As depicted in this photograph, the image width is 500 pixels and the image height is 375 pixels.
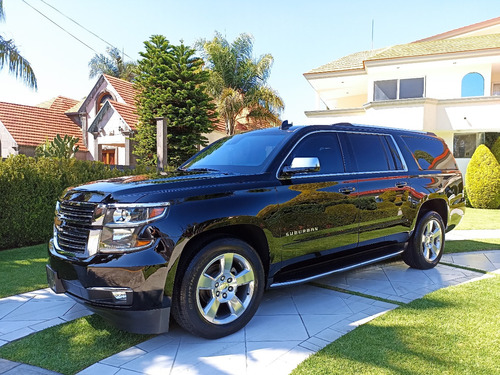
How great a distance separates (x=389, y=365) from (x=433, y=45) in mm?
20120

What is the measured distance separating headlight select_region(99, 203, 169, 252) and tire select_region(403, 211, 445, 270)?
399 centimetres

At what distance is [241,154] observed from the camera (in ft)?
14.5

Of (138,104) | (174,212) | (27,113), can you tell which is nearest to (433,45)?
(138,104)

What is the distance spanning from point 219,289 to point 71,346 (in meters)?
1.35

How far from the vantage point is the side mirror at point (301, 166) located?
397cm

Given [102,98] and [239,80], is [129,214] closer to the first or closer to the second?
[239,80]

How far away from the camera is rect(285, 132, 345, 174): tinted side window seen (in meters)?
4.30

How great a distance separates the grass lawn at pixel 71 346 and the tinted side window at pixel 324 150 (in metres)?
2.43

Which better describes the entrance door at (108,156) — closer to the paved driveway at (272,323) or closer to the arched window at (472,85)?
the arched window at (472,85)

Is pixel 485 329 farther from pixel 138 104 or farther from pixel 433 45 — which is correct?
pixel 433 45

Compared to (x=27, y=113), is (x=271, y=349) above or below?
below

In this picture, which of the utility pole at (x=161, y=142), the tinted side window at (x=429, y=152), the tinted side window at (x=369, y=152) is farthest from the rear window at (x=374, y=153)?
the utility pole at (x=161, y=142)

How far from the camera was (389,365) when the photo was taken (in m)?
2.96

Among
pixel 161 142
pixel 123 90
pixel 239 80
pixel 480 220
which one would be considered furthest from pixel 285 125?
pixel 123 90
